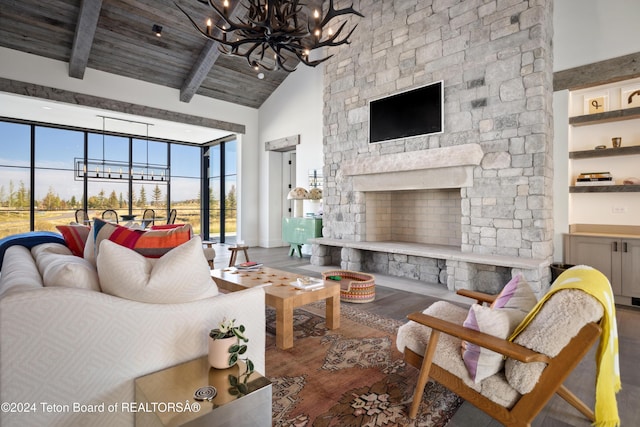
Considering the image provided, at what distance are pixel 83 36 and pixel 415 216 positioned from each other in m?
6.08

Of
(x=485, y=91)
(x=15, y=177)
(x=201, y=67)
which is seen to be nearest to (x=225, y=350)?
(x=485, y=91)

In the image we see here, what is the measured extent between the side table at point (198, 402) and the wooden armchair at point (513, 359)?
2.78ft

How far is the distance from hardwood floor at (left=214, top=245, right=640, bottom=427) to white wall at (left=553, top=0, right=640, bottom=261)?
45.6 inches

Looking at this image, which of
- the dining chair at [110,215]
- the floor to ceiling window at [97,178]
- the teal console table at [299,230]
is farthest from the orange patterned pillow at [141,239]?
the floor to ceiling window at [97,178]

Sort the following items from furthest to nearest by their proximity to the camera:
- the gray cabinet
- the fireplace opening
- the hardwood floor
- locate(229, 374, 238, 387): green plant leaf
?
the fireplace opening → the gray cabinet → the hardwood floor → locate(229, 374, 238, 387): green plant leaf

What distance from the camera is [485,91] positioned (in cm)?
410

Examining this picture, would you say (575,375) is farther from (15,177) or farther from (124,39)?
(15,177)

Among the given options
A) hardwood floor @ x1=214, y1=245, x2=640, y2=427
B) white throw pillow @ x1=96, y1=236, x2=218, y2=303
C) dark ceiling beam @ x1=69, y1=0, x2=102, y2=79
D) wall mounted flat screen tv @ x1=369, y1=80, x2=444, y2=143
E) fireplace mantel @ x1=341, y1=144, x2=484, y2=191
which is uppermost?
dark ceiling beam @ x1=69, y1=0, x2=102, y2=79

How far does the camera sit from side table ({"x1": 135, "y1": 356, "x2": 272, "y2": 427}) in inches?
42.9

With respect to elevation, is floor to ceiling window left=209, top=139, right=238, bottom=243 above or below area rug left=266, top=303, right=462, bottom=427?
above

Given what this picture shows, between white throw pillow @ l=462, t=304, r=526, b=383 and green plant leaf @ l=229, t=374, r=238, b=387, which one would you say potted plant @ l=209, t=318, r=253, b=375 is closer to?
green plant leaf @ l=229, t=374, r=238, b=387

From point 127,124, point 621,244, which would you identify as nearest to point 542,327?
point 621,244

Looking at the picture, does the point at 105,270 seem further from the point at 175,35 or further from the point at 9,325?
the point at 175,35

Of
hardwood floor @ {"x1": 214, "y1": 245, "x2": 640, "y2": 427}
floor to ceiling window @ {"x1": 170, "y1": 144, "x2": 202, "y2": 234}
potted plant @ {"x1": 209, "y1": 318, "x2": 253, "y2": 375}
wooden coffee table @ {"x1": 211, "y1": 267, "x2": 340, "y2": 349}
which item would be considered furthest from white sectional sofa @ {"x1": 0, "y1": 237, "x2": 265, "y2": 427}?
floor to ceiling window @ {"x1": 170, "y1": 144, "x2": 202, "y2": 234}
